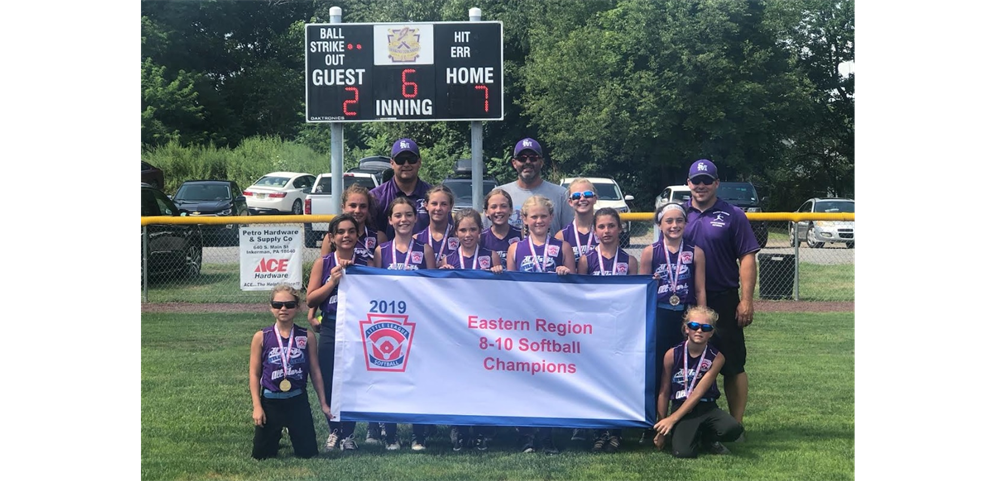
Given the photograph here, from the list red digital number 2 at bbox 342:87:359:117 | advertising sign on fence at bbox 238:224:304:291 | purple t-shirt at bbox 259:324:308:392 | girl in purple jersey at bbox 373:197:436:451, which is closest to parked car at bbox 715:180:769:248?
red digital number 2 at bbox 342:87:359:117

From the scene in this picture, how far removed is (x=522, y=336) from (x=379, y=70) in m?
7.20

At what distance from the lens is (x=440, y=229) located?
6.26 m

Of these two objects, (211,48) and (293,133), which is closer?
(211,48)

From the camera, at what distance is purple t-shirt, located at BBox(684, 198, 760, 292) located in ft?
20.7

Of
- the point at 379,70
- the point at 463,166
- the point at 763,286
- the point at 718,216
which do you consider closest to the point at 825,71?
the point at 463,166

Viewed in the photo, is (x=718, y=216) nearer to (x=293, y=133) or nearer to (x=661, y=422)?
(x=661, y=422)

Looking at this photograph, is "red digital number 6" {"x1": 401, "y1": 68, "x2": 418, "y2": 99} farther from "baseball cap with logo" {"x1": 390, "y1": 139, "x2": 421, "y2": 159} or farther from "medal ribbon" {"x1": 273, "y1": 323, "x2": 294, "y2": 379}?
"medal ribbon" {"x1": 273, "y1": 323, "x2": 294, "y2": 379}

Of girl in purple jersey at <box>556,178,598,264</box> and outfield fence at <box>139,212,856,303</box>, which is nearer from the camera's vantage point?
girl in purple jersey at <box>556,178,598,264</box>

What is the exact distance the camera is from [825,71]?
35.5 meters

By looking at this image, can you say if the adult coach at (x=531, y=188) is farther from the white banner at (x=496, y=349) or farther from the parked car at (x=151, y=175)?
the parked car at (x=151, y=175)

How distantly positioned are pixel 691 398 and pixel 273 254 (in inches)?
282

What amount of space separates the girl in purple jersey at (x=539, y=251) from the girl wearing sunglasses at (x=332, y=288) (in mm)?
960

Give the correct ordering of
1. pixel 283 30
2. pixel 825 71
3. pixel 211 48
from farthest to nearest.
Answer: pixel 825 71, pixel 283 30, pixel 211 48

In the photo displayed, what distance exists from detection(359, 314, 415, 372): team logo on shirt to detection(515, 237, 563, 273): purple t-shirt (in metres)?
0.78
